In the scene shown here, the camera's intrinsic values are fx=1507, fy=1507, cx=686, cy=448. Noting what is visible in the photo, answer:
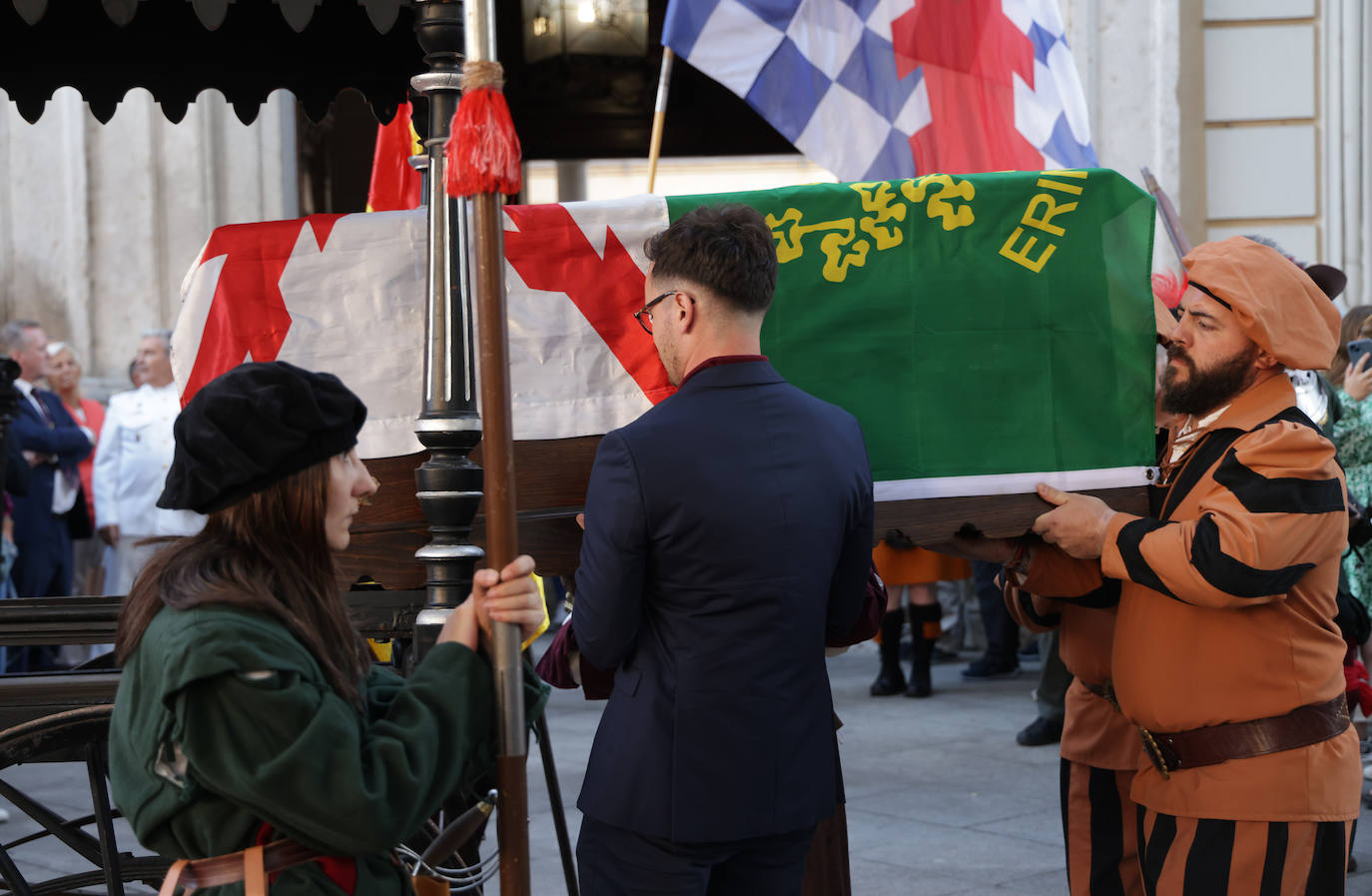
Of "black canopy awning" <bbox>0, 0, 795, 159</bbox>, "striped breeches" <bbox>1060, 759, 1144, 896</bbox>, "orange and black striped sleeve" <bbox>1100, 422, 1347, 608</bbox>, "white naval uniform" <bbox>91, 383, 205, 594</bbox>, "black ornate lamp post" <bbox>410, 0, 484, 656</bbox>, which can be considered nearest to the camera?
"orange and black striped sleeve" <bbox>1100, 422, 1347, 608</bbox>

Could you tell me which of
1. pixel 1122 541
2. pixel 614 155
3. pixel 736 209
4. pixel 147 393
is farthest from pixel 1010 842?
pixel 147 393

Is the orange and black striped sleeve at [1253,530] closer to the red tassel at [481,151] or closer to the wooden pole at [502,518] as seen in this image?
the wooden pole at [502,518]

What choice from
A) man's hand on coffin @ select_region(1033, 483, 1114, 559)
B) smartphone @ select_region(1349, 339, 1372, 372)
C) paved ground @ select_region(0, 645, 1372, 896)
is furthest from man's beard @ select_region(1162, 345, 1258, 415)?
smartphone @ select_region(1349, 339, 1372, 372)

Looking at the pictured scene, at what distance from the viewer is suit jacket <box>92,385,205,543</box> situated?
343 inches

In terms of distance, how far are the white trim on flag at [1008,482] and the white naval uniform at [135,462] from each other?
619cm

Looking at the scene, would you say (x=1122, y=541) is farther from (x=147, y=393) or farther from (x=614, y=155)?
(x=147, y=393)

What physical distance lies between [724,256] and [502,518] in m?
0.76

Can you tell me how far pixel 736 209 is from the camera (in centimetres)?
279

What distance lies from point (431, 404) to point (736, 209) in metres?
0.80

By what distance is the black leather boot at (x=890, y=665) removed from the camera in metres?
8.51

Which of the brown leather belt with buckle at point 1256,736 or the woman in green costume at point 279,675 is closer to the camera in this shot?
the woman in green costume at point 279,675

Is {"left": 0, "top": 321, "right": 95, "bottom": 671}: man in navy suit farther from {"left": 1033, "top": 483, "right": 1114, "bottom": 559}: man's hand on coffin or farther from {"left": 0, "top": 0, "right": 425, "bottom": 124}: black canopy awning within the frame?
{"left": 1033, "top": 483, "right": 1114, "bottom": 559}: man's hand on coffin

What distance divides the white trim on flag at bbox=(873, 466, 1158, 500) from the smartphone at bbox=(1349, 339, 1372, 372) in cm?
344

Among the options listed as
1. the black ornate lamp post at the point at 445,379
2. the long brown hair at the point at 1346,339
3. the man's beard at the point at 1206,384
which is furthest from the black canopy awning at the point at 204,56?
the long brown hair at the point at 1346,339
